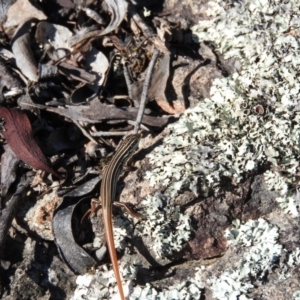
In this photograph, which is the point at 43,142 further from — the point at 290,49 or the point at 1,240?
the point at 290,49

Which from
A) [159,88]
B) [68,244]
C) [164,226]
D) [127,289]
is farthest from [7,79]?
[127,289]

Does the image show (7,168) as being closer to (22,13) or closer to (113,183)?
(113,183)

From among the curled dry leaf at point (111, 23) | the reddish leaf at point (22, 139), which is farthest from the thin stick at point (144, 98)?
the reddish leaf at point (22, 139)

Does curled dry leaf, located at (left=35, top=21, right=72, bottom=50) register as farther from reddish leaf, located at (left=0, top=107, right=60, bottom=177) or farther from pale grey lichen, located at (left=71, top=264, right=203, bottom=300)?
pale grey lichen, located at (left=71, top=264, right=203, bottom=300)

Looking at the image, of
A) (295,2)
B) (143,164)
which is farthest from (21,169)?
(295,2)

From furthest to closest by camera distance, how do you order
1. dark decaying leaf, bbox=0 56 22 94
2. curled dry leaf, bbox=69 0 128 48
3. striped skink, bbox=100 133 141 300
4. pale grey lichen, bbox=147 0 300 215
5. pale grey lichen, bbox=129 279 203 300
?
curled dry leaf, bbox=69 0 128 48 < dark decaying leaf, bbox=0 56 22 94 < pale grey lichen, bbox=147 0 300 215 < pale grey lichen, bbox=129 279 203 300 < striped skink, bbox=100 133 141 300

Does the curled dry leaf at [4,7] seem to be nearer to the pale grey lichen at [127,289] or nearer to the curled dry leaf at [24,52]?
the curled dry leaf at [24,52]

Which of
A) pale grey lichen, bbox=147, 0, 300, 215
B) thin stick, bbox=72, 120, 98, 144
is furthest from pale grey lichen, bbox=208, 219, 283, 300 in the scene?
thin stick, bbox=72, 120, 98, 144
